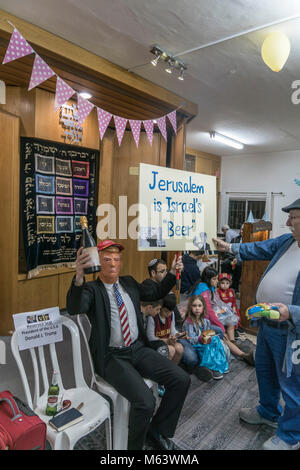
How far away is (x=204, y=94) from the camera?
3896mm

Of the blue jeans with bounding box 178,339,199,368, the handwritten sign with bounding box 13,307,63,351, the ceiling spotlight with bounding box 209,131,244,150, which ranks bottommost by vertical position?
the blue jeans with bounding box 178,339,199,368

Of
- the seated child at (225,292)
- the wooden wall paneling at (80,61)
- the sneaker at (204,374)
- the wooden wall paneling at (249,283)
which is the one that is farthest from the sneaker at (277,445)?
the wooden wall paneling at (80,61)

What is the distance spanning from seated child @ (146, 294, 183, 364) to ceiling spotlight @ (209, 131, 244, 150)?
4254 millimetres

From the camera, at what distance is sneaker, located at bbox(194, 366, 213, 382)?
263cm

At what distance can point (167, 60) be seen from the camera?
2877 mm

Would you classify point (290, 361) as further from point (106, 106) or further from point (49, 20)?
point (106, 106)

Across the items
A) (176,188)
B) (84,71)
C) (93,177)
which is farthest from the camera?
(93,177)

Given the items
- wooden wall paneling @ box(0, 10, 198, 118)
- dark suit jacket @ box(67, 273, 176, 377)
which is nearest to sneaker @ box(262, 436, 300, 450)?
dark suit jacket @ box(67, 273, 176, 377)

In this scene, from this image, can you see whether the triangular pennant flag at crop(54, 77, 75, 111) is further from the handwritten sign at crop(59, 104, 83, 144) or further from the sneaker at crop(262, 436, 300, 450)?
the sneaker at crop(262, 436, 300, 450)

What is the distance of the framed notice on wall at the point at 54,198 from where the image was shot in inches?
132

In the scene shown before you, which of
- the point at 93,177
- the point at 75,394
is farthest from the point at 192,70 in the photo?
the point at 75,394

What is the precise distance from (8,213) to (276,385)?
2.85 meters

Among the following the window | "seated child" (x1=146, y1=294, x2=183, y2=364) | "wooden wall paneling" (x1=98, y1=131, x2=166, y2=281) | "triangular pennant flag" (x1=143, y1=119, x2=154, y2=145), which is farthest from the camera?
the window
